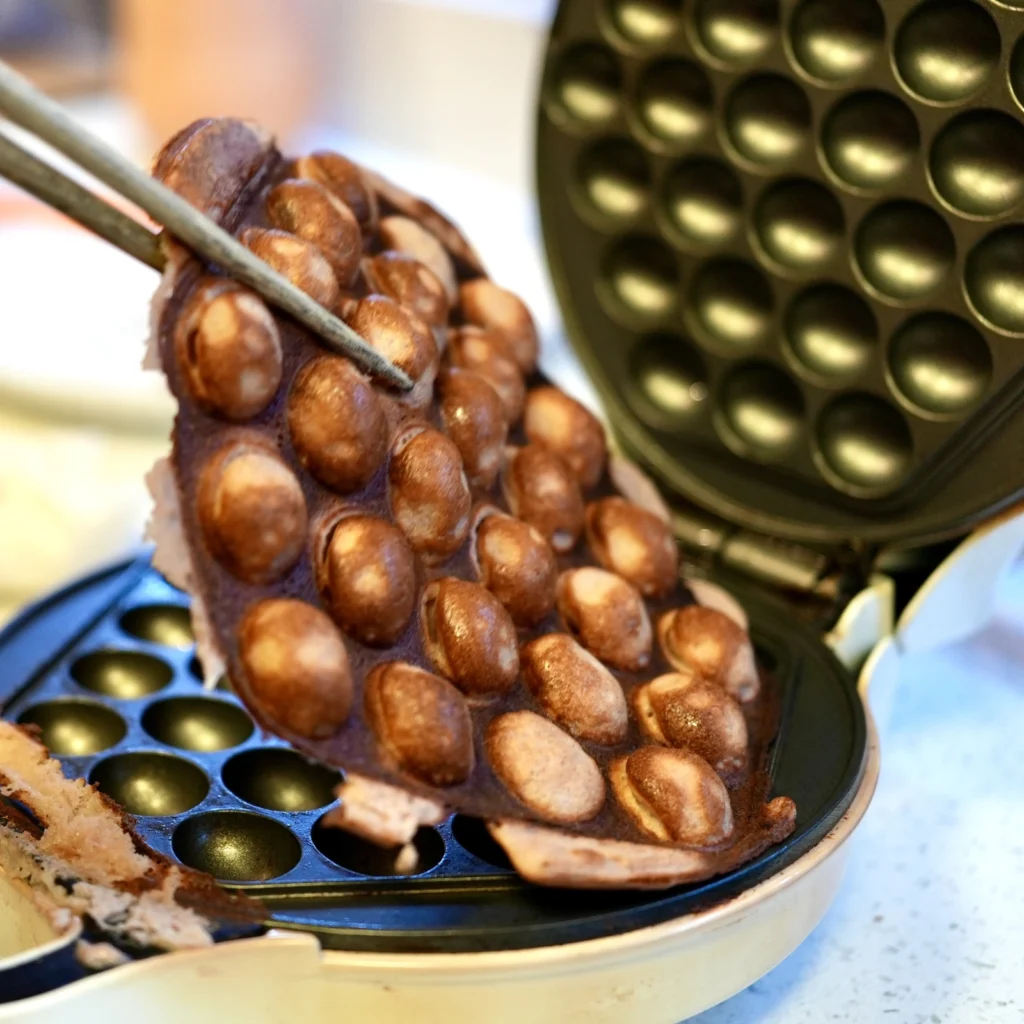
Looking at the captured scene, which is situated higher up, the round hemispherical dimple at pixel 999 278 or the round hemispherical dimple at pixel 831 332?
the round hemispherical dimple at pixel 999 278

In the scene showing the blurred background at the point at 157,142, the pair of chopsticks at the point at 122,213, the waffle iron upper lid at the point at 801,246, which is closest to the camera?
the pair of chopsticks at the point at 122,213

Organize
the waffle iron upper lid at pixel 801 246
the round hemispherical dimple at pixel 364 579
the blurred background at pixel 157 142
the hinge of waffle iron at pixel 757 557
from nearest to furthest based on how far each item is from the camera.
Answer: the round hemispherical dimple at pixel 364 579 → the waffle iron upper lid at pixel 801 246 → the hinge of waffle iron at pixel 757 557 → the blurred background at pixel 157 142

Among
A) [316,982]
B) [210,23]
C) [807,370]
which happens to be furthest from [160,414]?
[210,23]

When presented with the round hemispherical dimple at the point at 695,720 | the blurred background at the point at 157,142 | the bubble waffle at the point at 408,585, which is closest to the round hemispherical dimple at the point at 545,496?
the bubble waffle at the point at 408,585

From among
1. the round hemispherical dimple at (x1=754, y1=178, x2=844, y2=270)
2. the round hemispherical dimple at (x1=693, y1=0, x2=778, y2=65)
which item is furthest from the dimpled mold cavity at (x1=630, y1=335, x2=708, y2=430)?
the round hemispherical dimple at (x1=693, y1=0, x2=778, y2=65)

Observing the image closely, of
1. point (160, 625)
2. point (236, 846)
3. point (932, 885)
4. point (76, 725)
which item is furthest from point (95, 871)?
point (932, 885)

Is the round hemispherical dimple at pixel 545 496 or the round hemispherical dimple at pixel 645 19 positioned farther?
the round hemispherical dimple at pixel 645 19

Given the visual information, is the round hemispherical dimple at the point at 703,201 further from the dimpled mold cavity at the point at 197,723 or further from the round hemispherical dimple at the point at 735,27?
the dimpled mold cavity at the point at 197,723

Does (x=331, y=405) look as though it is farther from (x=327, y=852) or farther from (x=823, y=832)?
(x=823, y=832)
